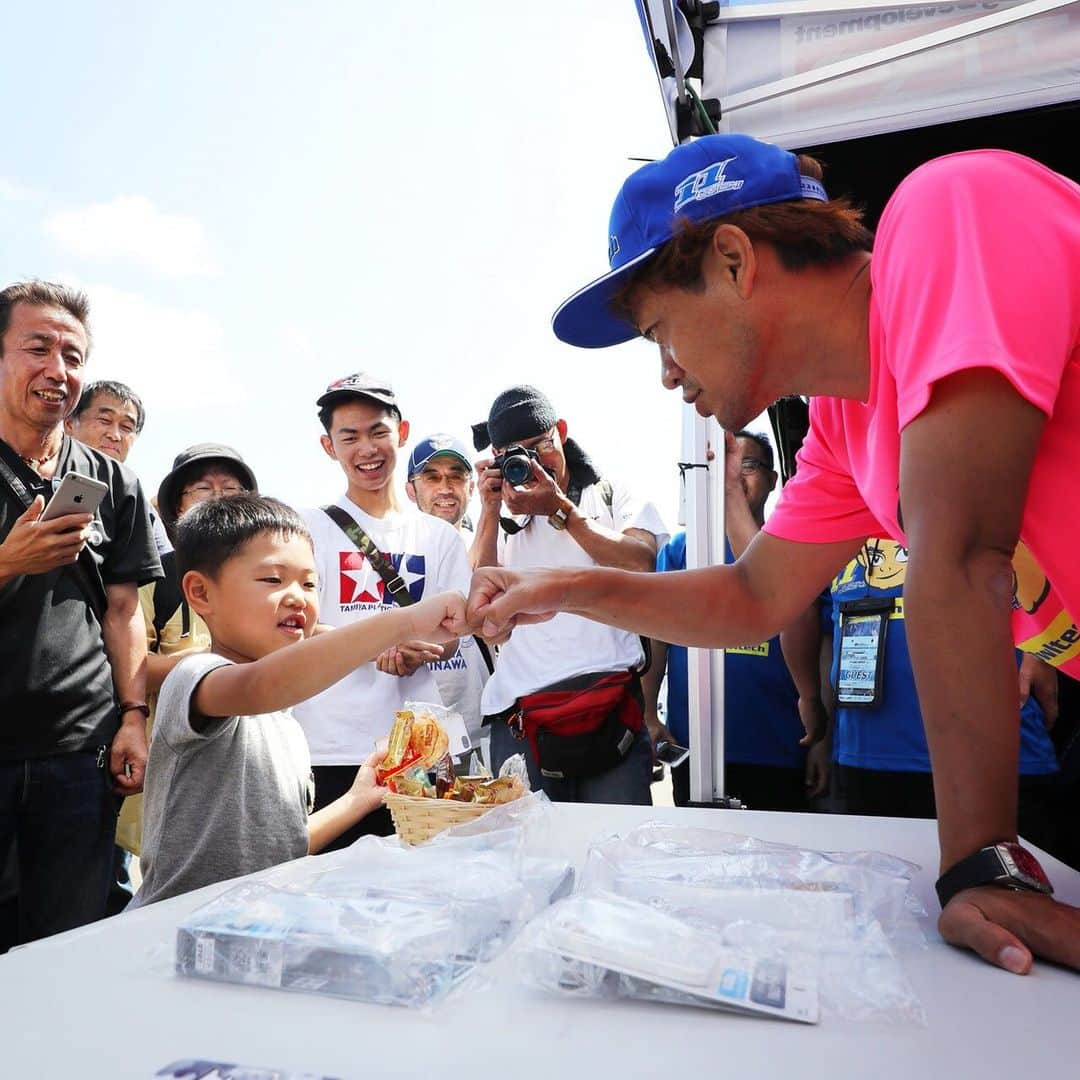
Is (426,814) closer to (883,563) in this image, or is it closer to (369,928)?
(369,928)

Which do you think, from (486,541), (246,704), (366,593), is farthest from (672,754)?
(246,704)

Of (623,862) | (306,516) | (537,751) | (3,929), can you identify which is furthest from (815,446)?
(3,929)

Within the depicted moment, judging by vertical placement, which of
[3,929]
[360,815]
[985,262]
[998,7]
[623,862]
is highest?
[998,7]

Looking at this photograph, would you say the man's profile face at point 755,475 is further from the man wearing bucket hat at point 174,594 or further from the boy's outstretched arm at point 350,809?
the boy's outstretched arm at point 350,809

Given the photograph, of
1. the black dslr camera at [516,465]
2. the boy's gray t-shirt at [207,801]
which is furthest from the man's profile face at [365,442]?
the boy's gray t-shirt at [207,801]

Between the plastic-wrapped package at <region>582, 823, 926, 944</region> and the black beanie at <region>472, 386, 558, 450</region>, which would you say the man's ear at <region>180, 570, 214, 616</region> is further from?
the black beanie at <region>472, 386, 558, 450</region>

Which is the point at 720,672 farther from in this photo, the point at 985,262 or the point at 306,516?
the point at 985,262

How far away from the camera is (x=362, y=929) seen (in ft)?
2.53

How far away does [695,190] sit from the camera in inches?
51.3

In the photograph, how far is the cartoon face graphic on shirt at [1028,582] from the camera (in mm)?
1175

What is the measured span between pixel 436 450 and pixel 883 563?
82.0 inches

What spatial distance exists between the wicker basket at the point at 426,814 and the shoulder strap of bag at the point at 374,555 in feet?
4.98

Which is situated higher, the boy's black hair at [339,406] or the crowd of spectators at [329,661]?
the boy's black hair at [339,406]

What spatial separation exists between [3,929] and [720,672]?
206cm
